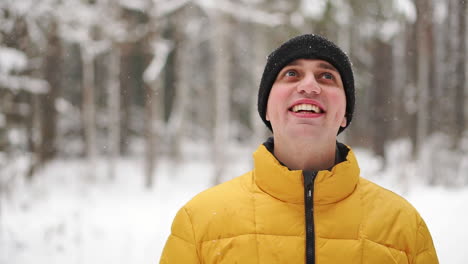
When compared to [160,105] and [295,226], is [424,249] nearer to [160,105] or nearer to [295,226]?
[295,226]

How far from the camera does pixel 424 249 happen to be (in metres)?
1.80

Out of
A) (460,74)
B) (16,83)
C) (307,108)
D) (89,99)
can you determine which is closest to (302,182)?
(307,108)

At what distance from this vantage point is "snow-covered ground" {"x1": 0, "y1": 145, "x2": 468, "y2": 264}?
5.84 metres

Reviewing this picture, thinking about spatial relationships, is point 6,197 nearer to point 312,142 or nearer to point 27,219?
point 27,219

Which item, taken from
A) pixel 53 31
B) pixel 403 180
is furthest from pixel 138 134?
pixel 403 180

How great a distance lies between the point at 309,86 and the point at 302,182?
471 millimetres

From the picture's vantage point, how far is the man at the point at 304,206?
1.74 metres

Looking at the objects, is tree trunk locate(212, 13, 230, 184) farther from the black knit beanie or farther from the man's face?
the man's face

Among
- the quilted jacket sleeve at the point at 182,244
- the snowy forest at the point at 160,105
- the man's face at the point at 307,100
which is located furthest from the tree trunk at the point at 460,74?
the quilted jacket sleeve at the point at 182,244

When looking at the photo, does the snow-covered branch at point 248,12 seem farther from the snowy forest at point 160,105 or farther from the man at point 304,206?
the man at point 304,206

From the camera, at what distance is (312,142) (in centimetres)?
185

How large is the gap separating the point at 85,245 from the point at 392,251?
6054 millimetres

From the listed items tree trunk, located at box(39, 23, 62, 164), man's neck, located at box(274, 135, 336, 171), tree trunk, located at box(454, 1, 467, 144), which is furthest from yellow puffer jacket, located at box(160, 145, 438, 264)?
tree trunk, located at box(39, 23, 62, 164)

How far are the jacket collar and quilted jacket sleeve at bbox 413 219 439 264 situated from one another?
39 centimetres
